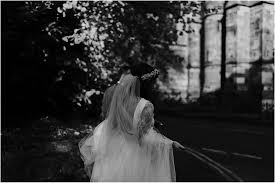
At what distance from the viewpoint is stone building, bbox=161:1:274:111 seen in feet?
85.1

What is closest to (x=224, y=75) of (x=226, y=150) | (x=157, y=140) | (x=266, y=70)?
(x=266, y=70)

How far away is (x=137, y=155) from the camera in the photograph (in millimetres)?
4207

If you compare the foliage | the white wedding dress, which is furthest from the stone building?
the white wedding dress

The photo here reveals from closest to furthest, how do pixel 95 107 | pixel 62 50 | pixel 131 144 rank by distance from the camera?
pixel 131 144 → pixel 62 50 → pixel 95 107

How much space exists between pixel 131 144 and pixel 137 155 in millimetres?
145

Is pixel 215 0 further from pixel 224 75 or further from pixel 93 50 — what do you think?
pixel 93 50

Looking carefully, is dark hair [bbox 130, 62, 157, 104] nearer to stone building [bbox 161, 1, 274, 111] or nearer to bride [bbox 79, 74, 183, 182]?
bride [bbox 79, 74, 183, 182]

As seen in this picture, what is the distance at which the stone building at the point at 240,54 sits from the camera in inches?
1021

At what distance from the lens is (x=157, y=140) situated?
13.8 feet

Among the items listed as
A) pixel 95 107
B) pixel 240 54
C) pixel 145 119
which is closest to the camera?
pixel 145 119

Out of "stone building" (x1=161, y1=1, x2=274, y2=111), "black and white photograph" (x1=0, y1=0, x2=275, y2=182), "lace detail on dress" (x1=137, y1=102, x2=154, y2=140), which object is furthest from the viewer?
"stone building" (x1=161, y1=1, x2=274, y2=111)

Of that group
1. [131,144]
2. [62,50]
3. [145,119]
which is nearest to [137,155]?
[131,144]

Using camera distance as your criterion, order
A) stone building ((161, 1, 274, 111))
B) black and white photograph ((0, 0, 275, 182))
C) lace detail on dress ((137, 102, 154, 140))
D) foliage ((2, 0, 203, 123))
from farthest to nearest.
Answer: stone building ((161, 1, 274, 111))
foliage ((2, 0, 203, 123))
black and white photograph ((0, 0, 275, 182))
lace detail on dress ((137, 102, 154, 140))

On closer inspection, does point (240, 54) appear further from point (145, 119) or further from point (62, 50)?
point (145, 119)
